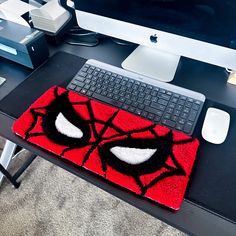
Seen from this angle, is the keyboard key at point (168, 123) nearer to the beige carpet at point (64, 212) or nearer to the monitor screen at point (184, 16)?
the monitor screen at point (184, 16)

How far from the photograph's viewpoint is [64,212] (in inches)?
42.3

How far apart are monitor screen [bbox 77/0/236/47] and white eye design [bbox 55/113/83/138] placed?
0.32 meters

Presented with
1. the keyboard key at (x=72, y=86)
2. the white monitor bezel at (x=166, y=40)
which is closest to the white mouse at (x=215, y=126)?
the white monitor bezel at (x=166, y=40)

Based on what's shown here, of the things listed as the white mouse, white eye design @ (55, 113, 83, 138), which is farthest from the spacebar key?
the white mouse

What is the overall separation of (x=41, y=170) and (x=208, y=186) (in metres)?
0.94

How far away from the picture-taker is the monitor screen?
1.72 feet

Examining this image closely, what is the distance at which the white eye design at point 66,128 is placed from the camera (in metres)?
0.52

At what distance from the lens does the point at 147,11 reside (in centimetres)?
60

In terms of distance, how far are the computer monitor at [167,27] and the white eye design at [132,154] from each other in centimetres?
26

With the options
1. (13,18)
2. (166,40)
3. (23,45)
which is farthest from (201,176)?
(13,18)

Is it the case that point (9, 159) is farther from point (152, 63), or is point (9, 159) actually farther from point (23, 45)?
point (152, 63)

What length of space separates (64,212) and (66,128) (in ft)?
2.24

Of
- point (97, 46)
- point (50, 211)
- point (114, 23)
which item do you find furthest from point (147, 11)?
point (50, 211)

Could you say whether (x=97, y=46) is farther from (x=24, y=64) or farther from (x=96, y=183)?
(x=96, y=183)
